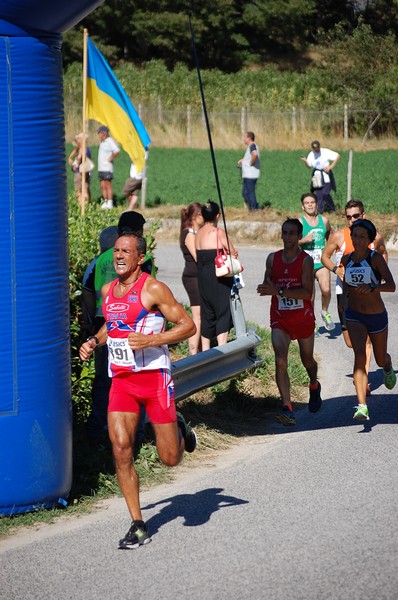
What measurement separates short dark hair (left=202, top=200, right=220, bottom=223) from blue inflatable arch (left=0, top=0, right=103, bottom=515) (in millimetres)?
3978

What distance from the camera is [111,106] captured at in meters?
14.1

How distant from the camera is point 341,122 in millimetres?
45469

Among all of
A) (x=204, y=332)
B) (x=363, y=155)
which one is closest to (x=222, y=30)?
(x=363, y=155)

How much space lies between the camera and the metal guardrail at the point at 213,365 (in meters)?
9.27

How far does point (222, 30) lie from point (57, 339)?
6461cm

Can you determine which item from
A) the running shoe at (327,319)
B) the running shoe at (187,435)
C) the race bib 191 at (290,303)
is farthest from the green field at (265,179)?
the running shoe at (187,435)

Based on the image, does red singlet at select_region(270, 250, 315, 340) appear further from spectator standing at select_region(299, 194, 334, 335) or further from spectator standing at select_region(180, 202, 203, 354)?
spectator standing at select_region(299, 194, 334, 335)

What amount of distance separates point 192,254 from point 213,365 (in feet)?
8.30

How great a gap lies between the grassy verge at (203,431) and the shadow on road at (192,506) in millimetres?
517

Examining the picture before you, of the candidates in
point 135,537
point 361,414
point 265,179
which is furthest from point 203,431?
point 265,179

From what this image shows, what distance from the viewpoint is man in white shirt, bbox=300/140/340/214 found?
78.2 feet

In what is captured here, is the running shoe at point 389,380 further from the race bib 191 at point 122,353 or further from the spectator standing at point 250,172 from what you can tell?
the spectator standing at point 250,172

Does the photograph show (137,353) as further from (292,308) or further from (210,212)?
(210,212)

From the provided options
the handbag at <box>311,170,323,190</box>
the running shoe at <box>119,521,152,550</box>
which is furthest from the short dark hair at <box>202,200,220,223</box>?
the handbag at <box>311,170,323,190</box>
